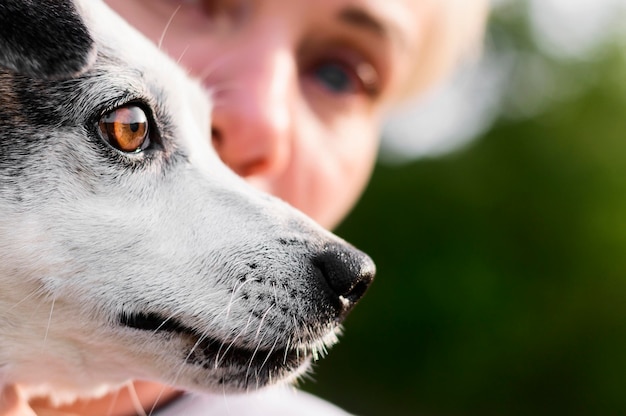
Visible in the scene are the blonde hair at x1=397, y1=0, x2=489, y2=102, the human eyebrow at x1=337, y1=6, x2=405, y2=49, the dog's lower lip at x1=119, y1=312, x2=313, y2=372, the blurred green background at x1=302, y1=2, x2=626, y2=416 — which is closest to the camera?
the dog's lower lip at x1=119, y1=312, x2=313, y2=372

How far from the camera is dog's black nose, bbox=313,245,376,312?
6.57ft

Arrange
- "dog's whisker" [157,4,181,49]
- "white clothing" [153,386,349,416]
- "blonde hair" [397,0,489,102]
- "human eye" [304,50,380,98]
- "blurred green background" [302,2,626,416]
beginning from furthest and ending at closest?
"blurred green background" [302,2,626,416] < "blonde hair" [397,0,489,102] < "human eye" [304,50,380,98] < "white clothing" [153,386,349,416] < "dog's whisker" [157,4,181,49]

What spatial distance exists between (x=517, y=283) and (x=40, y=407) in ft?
32.5

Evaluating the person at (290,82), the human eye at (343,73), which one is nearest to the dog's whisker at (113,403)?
the person at (290,82)

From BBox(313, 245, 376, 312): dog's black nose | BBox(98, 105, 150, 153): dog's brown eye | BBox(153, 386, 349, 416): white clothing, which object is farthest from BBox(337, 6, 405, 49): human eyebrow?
BBox(153, 386, 349, 416): white clothing

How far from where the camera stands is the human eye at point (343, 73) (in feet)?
9.67

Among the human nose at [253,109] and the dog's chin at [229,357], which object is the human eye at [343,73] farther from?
the dog's chin at [229,357]

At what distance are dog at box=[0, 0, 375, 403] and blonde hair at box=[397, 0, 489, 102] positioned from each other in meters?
1.68

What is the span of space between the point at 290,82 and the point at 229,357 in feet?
3.48

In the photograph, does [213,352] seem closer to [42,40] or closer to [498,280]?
[42,40]

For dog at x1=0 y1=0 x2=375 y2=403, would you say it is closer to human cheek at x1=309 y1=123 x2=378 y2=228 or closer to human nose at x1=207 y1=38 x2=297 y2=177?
human nose at x1=207 y1=38 x2=297 y2=177

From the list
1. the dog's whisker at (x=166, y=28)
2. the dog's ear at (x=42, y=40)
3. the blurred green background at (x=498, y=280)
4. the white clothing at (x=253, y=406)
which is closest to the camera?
the dog's ear at (x=42, y=40)

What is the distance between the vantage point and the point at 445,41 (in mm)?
3656

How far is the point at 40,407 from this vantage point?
7.32 feet
